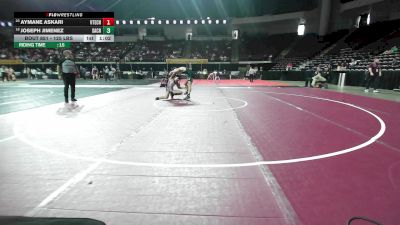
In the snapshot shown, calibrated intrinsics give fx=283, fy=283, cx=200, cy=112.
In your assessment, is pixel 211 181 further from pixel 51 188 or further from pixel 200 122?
pixel 200 122

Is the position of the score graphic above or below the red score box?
below

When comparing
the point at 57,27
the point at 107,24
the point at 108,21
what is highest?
the point at 108,21

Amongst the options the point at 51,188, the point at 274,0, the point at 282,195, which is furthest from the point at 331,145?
the point at 274,0

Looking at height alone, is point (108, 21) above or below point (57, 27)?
above

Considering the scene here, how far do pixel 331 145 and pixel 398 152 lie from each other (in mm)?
977

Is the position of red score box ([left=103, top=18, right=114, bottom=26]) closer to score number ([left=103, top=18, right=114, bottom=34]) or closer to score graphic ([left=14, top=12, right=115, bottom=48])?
score number ([left=103, top=18, right=114, bottom=34])

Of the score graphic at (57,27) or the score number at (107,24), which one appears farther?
the score number at (107,24)

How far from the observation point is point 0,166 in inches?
150

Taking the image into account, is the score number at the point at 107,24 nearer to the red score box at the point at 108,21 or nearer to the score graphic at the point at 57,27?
the red score box at the point at 108,21

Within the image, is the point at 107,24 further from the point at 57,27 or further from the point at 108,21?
the point at 57,27

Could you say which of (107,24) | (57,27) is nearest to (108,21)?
(107,24)

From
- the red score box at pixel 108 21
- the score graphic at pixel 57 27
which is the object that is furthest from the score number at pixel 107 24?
the score graphic at pixel 57 27

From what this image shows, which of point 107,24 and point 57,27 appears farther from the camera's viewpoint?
point 107,24

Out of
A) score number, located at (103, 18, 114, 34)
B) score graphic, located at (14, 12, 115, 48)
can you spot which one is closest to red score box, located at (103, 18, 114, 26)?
score number, located at (103, 18, 114, 34)
